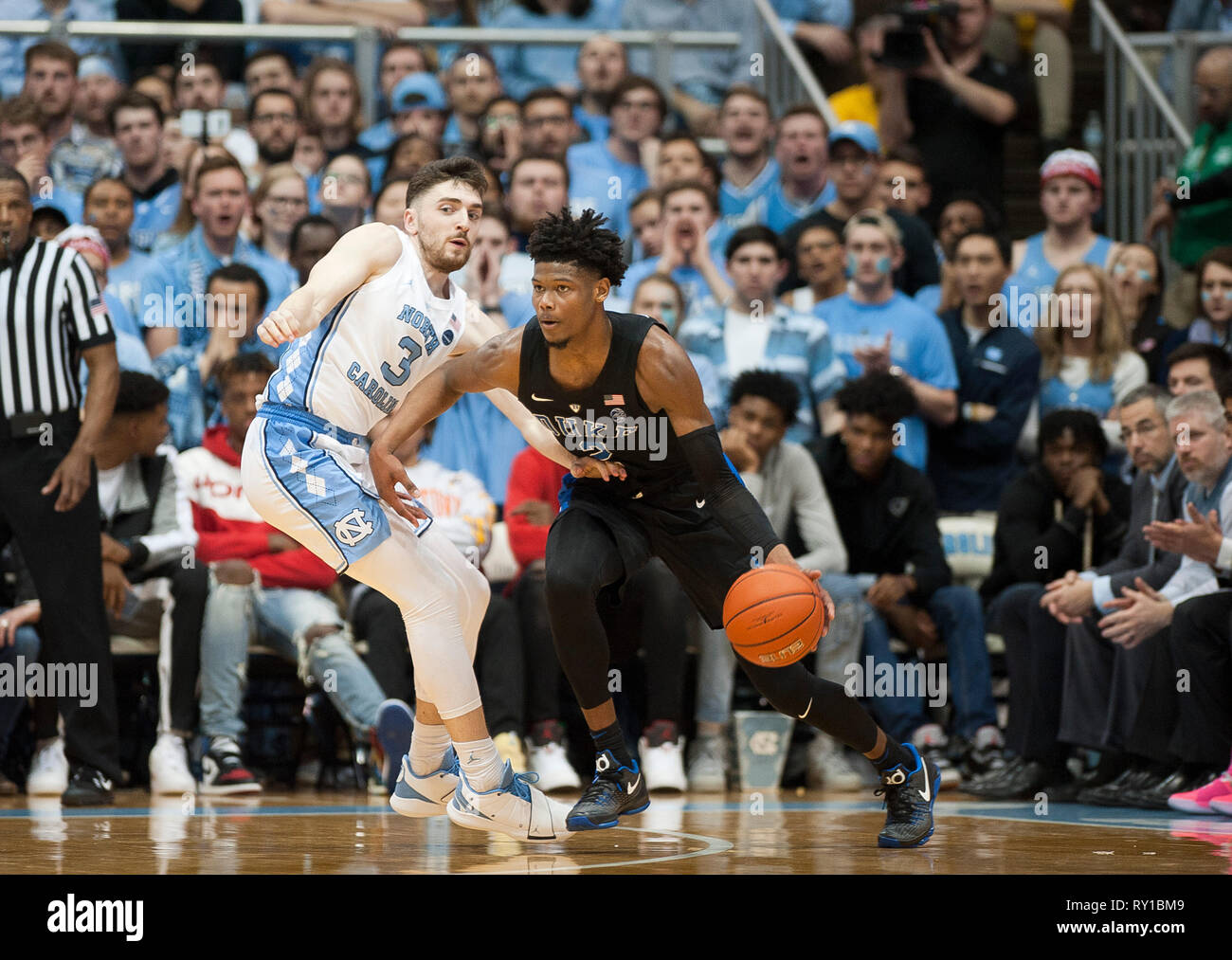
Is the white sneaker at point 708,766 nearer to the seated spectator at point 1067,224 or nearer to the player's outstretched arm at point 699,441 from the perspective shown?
the player's outstretched arm at point 699,441

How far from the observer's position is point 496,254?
28.6 ft

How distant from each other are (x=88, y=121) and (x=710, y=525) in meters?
6.30

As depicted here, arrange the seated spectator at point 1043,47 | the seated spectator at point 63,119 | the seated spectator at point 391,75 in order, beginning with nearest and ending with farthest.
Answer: the seated spectator at point 63,119 < the seated spectator at point 391,75 < the seated spectator at point 1043,47

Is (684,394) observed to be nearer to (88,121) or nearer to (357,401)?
(357,401)

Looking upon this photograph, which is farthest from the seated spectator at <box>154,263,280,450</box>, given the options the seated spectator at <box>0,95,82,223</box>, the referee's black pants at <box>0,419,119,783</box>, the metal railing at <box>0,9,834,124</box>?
the metal railing at <box>0,9,834,124</box>

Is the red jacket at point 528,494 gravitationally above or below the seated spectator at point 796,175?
below

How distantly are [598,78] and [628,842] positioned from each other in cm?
634

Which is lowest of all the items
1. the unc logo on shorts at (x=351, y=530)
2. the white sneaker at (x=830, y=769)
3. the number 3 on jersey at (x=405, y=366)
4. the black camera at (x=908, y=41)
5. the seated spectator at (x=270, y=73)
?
the white sneaker at (x=830, y=769)

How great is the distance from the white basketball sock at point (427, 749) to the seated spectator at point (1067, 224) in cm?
525

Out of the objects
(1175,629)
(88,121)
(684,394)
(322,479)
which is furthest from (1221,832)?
(88,121)

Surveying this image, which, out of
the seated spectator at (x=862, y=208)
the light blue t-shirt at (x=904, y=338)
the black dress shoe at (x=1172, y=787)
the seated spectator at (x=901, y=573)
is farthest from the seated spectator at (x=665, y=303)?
the black dress shoe at (x=1172, y=787)

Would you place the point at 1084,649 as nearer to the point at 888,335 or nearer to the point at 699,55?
the point at 888,335

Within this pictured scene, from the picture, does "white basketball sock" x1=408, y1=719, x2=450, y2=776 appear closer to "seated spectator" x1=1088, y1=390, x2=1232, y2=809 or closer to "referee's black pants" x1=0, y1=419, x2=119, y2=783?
"referee's black pants" x1=0, y1=419, x2=119, y2=783

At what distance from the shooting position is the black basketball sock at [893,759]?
17.7 ft
